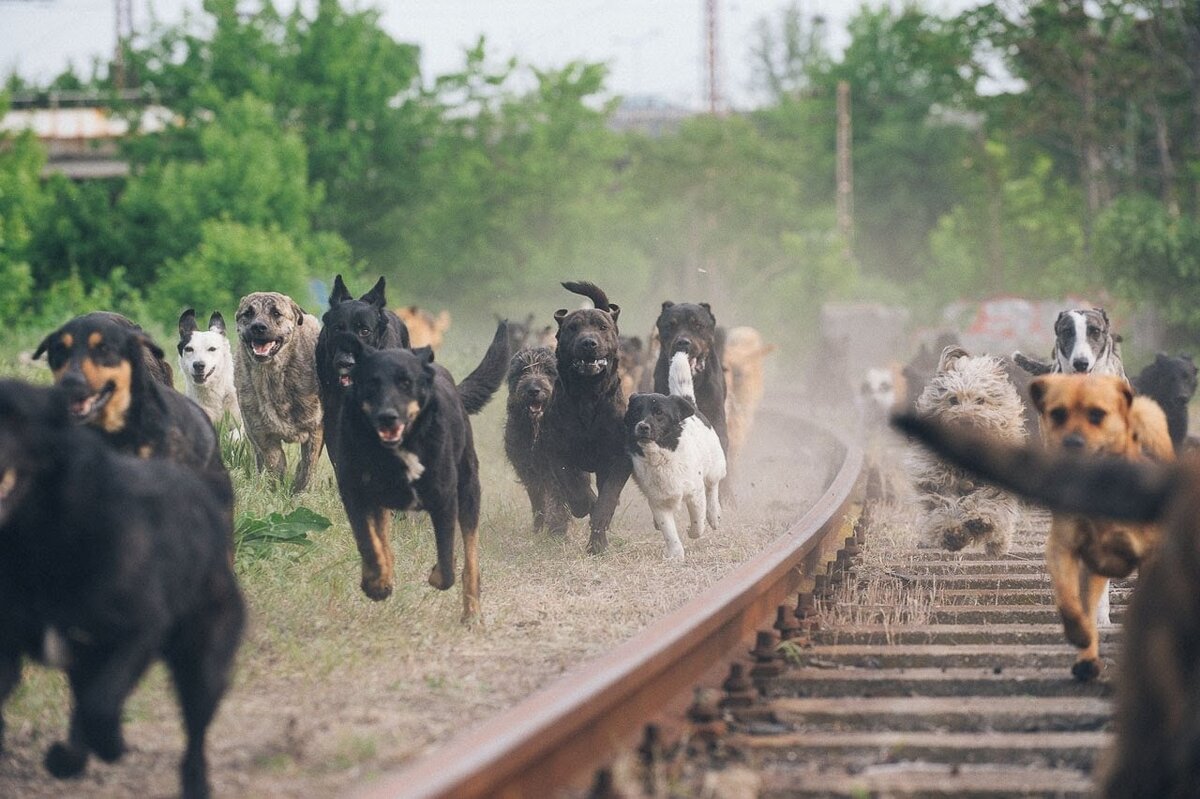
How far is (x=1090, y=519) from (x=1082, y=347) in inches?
186

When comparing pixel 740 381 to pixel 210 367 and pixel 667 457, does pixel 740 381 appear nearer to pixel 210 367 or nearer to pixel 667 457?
pixel 210 367

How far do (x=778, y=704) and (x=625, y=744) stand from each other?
0.90m

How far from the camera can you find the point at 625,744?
5.48 meters

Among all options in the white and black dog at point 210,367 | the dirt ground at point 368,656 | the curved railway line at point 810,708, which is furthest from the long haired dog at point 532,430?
the curved railway line at point 810,708

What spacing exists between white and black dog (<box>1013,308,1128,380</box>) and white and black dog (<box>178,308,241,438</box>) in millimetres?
5918

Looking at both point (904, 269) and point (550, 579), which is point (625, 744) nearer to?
point (550, 579)

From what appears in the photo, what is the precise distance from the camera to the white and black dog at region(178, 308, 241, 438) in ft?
42.3

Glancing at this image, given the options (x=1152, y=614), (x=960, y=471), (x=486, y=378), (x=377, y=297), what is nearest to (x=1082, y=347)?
(x=960, y=471)

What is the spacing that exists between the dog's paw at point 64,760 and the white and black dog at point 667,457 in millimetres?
5558

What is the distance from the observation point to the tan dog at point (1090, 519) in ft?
21.3

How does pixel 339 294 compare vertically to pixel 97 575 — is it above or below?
above

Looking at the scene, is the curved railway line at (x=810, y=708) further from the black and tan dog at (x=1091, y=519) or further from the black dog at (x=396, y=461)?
the black dog at (x=396, y=461)

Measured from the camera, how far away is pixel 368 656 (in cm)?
741

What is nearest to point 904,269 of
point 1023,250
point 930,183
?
point 930,183
